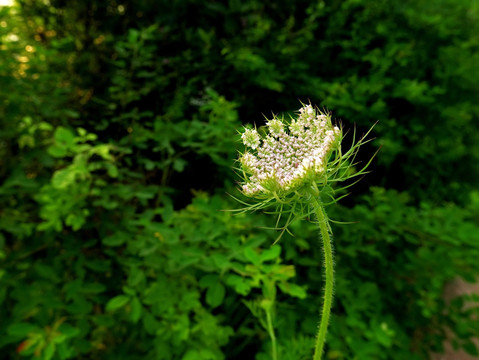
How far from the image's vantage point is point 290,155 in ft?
3.15

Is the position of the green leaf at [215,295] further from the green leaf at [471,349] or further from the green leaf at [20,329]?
the green leaf at [471,349]

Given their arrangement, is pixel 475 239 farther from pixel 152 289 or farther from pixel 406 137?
pixel 152 289

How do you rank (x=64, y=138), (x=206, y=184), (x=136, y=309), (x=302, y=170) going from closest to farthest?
(x=302, y=170) → (x=136, y=309) → (x=64, y=138) → (x=206, y=184)

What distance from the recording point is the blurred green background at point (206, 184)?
5.38ft

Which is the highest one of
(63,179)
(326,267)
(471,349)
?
(326,267)

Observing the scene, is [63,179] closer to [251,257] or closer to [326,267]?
[251,257]

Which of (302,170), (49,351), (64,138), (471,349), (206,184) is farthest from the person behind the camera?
(206,184)

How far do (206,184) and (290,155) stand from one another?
1.46 meters

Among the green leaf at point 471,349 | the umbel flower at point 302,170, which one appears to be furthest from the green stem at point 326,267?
the green leaf at point 471,349

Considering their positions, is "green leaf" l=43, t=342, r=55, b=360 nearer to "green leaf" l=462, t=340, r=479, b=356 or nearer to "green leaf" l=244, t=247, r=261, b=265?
"green leaf" l=244, t=247, r=261, b=265

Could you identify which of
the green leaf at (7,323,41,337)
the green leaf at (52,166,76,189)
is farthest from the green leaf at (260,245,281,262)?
the green leaf at (7,323,41,337)

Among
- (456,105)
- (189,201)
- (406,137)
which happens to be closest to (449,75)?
(456,105)

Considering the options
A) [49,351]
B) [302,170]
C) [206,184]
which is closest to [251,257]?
[302,170]

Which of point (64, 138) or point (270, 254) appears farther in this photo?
point (64, 138)
